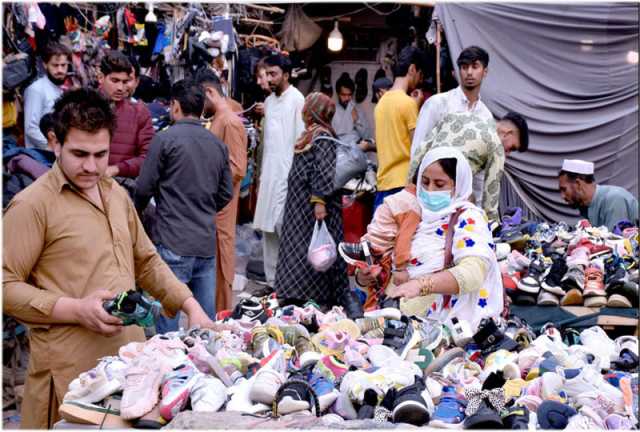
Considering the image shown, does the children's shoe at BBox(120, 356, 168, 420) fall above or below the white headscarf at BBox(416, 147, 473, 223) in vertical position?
below

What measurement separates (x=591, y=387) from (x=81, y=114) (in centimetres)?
183

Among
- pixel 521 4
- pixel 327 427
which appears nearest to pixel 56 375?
pixel 327 427

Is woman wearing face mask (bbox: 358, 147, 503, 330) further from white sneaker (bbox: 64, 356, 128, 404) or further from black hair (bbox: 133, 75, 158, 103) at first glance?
black hair (bbox: 133, 75, 158, 103)

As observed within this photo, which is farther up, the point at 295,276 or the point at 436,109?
the point at 436,109

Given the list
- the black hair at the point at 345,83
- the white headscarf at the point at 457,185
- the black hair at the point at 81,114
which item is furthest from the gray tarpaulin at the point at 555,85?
the black hair at the point at 81,114

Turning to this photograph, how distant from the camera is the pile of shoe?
476 centimetres

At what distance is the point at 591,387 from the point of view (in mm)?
2480

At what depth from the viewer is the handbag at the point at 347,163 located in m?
6.75

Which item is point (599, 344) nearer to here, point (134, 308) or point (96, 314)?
point (134, 308)

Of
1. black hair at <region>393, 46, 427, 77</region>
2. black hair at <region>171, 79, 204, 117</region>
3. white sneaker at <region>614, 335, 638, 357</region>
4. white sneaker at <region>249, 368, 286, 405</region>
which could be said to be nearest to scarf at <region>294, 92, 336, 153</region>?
black hair at <region>393, 46, 427, 77</region>

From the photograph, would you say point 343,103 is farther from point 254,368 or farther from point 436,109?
point 254,368

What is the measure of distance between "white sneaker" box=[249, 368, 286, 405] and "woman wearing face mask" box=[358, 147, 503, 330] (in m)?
1.24

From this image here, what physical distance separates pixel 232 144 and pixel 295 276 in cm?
108

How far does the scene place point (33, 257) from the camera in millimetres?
2938
